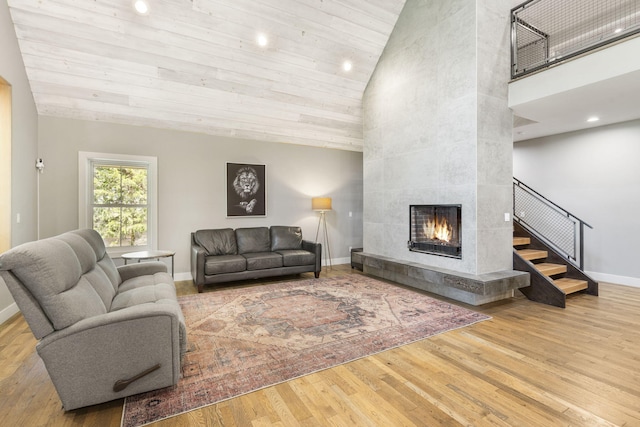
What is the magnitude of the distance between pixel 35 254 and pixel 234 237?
12.4ft

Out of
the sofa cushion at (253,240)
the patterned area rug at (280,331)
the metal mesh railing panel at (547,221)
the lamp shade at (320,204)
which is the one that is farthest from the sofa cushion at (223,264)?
the metal mesh railing panel at (547,221)

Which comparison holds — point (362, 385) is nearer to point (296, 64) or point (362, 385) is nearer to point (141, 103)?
point (296, 64)

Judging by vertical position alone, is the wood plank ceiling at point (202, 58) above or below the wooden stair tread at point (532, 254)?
above

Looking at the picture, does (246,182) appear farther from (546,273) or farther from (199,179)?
(546,273)

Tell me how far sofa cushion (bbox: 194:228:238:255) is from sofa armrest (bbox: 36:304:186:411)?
325 cm

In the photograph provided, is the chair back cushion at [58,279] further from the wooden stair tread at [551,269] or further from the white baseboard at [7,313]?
the wooden stair tread at [551,269]

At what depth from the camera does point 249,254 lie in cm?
528

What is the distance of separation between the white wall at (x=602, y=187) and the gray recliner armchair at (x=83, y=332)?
6427 millimetres

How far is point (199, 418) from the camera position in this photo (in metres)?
1.81

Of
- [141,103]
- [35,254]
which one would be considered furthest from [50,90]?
[35,254]

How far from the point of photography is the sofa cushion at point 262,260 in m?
4.92

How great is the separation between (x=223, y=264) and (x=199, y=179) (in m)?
1.71

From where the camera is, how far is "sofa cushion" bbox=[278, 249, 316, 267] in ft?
17.1

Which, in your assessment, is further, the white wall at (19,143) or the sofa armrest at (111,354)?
the white wall at (19,143)
